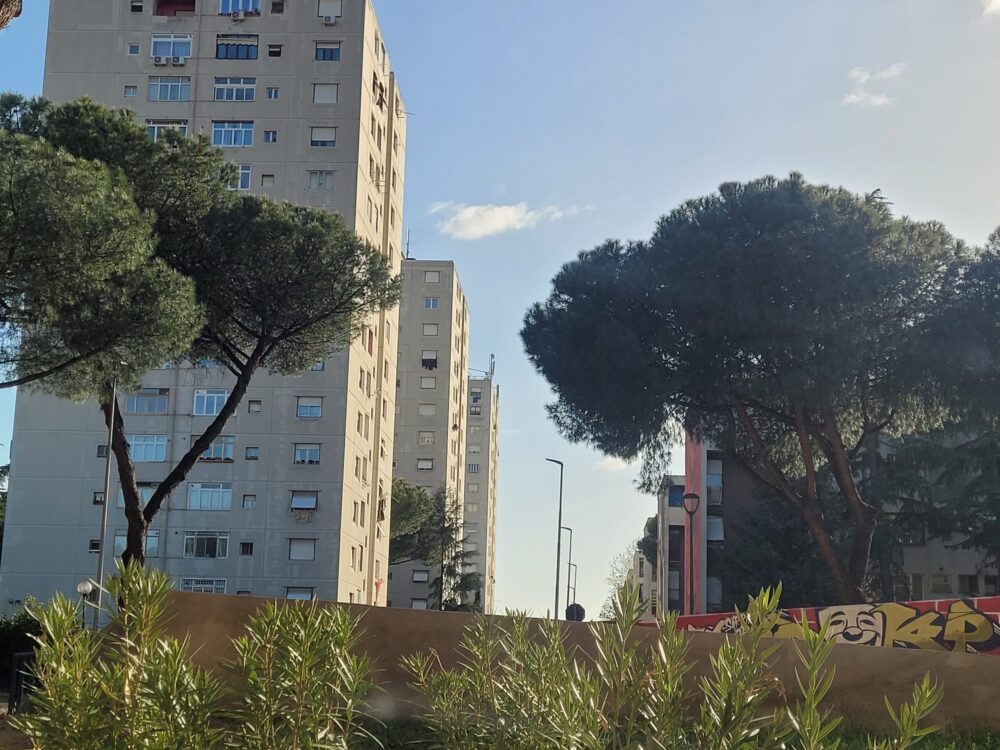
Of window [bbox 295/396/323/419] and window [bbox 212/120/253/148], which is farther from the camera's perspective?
window [bbox 212/120/253/148]

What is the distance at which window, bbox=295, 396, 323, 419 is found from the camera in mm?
48125

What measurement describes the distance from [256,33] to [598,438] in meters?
30.7

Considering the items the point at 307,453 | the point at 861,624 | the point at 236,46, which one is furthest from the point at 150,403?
the point at 861,624

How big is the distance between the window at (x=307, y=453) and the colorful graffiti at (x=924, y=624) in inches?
1206

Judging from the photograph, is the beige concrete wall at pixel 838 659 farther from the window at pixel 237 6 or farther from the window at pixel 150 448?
the window at pixel 237 6

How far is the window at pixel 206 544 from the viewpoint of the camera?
47281 mm

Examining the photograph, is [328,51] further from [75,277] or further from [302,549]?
[75,277]

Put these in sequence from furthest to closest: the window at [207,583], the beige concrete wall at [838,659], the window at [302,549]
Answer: the window at [302,549]
the window at [207,583]
the beige concrete wall at [838,659]

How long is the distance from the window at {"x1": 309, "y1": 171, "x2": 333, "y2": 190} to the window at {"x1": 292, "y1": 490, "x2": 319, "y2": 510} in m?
12.4

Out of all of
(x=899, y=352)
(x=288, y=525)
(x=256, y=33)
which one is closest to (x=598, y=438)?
(x=899, y=352)

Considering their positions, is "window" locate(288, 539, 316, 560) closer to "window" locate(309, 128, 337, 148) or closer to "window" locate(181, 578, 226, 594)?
"window" locate(181, 578, 226, 594)

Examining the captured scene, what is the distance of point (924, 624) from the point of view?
18172 mm

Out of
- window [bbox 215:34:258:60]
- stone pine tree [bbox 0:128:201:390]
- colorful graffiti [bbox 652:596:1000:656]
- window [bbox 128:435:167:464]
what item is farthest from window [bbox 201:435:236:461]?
colorful graffiti [bbox 652:596:1000:656]

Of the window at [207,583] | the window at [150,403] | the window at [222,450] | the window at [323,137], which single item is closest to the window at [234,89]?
the window at [323,137]
